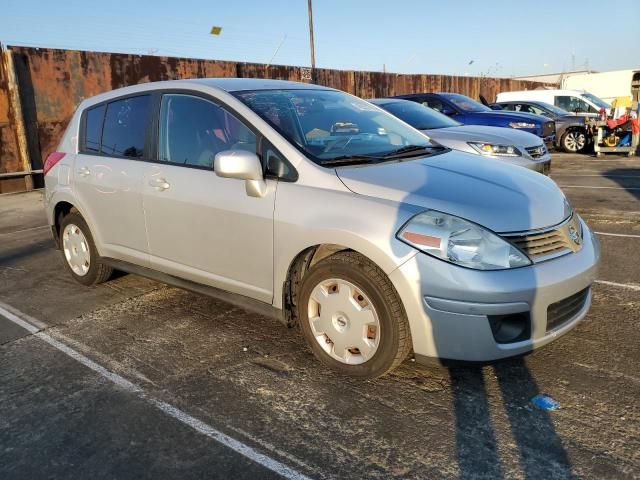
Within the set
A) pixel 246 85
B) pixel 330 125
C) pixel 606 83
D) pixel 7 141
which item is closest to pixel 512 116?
pixel 330 125

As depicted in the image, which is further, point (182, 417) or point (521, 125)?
point (521, 125)

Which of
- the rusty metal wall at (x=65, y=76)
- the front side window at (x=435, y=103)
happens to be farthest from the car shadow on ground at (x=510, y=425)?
the rusty metal wall at (x=65, y=76)

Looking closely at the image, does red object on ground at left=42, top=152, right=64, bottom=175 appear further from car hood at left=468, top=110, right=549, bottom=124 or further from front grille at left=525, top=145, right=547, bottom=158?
car hood at left=468, top=110, right=549, bottom=124

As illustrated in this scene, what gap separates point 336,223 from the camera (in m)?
2.98

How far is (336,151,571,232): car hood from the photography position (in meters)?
2.85

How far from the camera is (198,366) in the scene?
3357 millimetres

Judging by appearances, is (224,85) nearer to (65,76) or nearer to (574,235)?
(574,235)

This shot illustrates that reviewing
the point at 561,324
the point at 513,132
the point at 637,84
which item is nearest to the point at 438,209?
the point at 561,324

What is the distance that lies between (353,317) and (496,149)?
497 centimetres

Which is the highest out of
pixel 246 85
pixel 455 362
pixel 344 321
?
pixel 246 85

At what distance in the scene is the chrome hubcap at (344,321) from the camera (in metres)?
2.96

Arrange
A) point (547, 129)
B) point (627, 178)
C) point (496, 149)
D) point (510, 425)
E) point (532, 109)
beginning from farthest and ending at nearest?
1. point (532, 109)
2. point (547, 129)
3. point (627, 178)
4. point (496, 149)
5. point (510, 425)

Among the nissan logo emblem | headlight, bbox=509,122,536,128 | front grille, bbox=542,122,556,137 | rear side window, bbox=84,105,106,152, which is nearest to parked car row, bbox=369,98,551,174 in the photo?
headlight, bbox=509,122,536,128

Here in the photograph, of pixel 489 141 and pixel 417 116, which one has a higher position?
pixel 417 116
